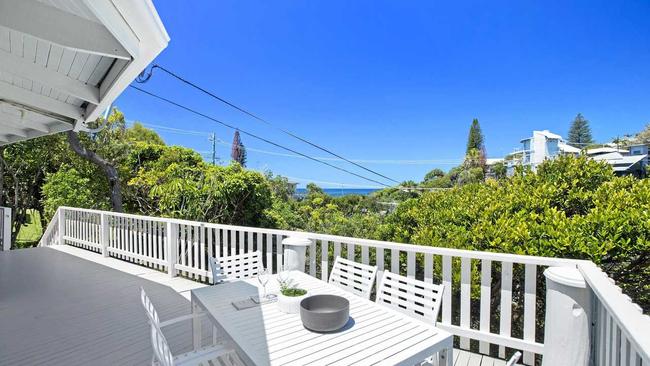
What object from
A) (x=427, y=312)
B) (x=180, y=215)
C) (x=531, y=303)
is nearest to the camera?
(x=427, y=312)

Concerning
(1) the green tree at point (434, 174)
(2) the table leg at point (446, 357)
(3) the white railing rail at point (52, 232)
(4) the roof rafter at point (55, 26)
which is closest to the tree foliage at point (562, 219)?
(2) the table leg at point (446, 357)

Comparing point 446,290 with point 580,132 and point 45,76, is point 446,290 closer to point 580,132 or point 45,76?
point 45,76

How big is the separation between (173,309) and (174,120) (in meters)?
29.0

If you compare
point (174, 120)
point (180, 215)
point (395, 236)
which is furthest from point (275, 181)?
point (174, 120)

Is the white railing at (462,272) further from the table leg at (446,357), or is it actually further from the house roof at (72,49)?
the house roof at (72,49)

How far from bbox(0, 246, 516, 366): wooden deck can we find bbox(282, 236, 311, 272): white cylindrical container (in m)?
1.06

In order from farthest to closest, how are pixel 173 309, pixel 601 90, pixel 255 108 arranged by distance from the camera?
pixel 601 90 → pixel 255 108 → pixel 173 309

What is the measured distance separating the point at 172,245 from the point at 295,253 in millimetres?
2806

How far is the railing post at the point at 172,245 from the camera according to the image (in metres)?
5.11

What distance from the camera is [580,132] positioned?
4541cm

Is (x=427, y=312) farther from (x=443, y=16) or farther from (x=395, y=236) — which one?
(x=443, y=16)

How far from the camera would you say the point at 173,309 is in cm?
385

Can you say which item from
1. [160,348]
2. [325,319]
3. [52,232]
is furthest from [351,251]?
[52,232]

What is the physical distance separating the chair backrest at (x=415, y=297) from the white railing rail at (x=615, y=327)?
843 millimetres
